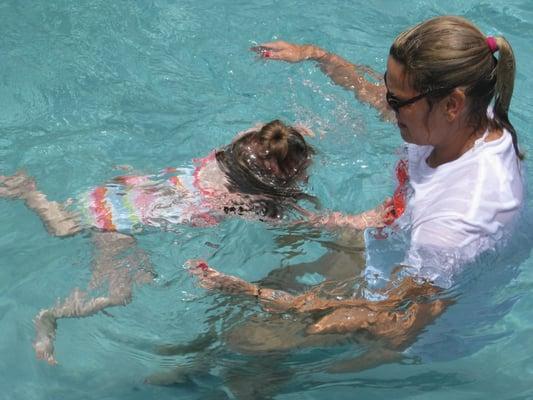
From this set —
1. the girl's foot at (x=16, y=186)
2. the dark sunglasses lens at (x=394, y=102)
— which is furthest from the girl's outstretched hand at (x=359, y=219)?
the girl's foot at (x=16, y=186)

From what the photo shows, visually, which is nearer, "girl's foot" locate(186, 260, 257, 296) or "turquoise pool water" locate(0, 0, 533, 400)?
"girl's foot" locate(186, 260, 257, 296)

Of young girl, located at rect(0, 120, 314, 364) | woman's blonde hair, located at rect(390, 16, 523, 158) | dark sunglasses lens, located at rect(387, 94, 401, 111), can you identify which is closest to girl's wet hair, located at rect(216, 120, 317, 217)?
young girl, located at rect(0, 120, 314, 364)

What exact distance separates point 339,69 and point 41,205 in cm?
178

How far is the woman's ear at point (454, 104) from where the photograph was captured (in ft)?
8.12

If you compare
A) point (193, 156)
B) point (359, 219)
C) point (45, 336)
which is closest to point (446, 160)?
point (359, 219)

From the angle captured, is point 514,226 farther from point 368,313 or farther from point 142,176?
point 142,176

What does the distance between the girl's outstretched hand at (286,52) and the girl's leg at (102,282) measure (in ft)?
4.33

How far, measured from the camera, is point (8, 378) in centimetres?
335

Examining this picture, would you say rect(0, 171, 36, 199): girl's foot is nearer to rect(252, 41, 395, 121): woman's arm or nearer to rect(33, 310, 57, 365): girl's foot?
rect(33, 310, 57, 365): girl's foot

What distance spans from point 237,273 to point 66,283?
85 cm

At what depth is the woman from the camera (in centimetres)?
247

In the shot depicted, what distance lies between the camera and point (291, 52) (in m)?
4.18

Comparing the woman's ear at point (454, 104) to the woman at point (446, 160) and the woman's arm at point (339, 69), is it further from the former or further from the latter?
the woman's arm at point (339, 69)

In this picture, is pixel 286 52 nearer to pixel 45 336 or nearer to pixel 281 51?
pixel 281 51
